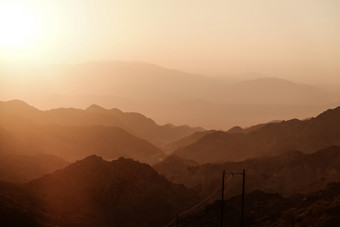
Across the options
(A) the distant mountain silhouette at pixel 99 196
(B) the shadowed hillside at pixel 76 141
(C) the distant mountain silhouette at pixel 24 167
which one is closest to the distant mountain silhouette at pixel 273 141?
(B) the shadowed hillside at pixel 76 141

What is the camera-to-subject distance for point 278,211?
189ft

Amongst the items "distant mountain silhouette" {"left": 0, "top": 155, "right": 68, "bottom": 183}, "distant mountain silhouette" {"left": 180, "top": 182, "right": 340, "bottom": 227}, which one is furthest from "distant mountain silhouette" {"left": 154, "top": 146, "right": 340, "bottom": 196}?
"distant mountain silhouette" {"left": 0, "top": 155, "right": 68, "bottom": 183}

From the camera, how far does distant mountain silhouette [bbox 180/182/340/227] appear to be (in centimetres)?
5122

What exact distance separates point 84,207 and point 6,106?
135716 millimetres

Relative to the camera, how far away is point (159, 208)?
246ft

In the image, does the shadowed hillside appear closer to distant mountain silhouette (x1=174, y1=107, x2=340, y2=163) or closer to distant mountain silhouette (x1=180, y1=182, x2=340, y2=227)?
distant mountain silhouette (x1=174, y1=107, x2=340, y2=163)

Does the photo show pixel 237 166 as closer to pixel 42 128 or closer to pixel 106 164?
pixel 106 164

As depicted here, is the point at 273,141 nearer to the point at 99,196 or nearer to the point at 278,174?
the point at 278,174

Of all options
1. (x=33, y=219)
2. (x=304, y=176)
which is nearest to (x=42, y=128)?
(x=304, y=176)

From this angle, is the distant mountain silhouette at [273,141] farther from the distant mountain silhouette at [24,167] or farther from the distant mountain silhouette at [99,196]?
the distant mountain silhouette at [99,196]

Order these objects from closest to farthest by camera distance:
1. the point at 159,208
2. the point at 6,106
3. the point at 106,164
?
the point at 159,208
the point at 106,164
the point at 6,106

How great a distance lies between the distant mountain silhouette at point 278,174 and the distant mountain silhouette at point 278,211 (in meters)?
18.5

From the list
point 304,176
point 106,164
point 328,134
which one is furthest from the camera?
point 328,134

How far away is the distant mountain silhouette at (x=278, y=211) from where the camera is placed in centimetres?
5122
